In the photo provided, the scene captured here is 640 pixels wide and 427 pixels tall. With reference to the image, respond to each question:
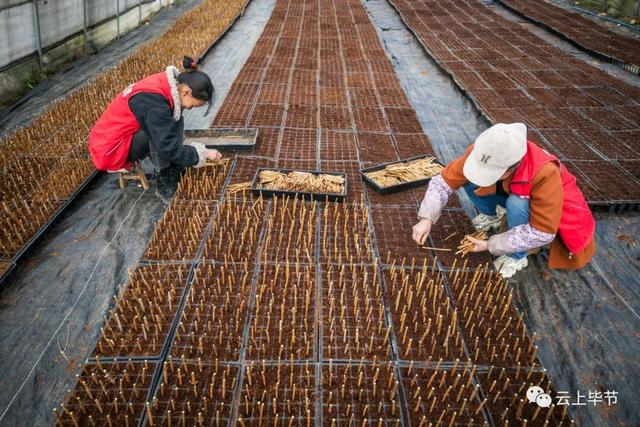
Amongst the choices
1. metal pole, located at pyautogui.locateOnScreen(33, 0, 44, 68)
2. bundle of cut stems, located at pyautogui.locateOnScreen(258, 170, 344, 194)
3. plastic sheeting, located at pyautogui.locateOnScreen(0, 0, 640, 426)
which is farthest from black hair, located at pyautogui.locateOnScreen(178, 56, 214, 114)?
metal pole, located at pyautogui.locateOnScreen(33, 0, 44, 68)

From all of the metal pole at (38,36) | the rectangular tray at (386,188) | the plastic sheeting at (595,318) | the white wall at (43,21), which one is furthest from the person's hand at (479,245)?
the metal pole at (38,36)

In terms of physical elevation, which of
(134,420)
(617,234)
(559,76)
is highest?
(559,76)

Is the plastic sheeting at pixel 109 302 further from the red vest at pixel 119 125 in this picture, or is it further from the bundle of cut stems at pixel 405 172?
the bundle of cut stems at pixel 405 172

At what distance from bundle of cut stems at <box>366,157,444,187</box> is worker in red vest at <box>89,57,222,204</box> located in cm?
179

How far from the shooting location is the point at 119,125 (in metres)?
3.84

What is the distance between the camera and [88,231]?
3.83 m

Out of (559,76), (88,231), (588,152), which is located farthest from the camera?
(559,76)

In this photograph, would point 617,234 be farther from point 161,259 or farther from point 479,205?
point 161,259

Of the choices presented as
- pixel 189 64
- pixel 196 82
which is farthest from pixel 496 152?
pixel 189 64

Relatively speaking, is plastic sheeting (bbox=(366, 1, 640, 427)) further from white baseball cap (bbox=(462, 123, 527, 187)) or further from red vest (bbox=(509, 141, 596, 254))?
white baseball cap (bbox=(462, 123, 527, 187))

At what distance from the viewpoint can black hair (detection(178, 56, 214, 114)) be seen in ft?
12.1

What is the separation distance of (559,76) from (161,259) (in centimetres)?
684

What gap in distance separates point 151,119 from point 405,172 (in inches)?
97.2

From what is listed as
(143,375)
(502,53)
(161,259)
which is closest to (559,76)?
(502,53)
